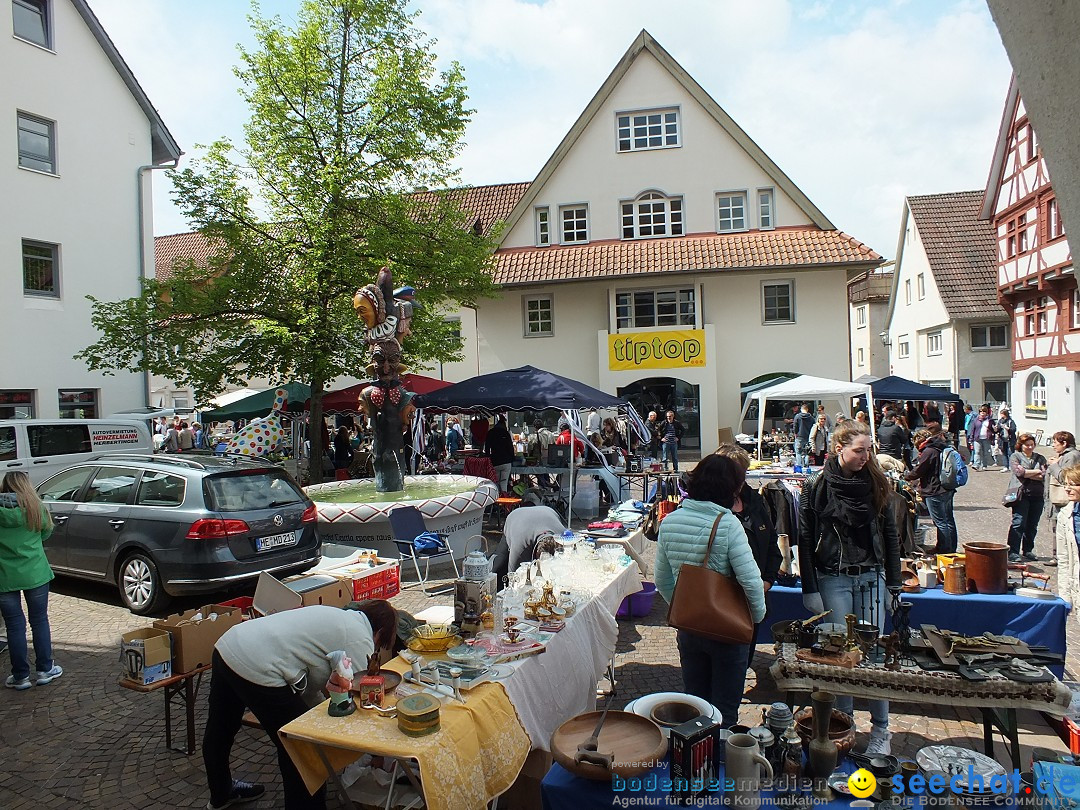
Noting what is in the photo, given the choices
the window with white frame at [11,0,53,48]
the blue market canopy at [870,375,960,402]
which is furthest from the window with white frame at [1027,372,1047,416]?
the window with white frame at [11,0,53,48]

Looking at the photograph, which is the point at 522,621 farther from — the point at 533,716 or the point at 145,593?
the point at 145,593

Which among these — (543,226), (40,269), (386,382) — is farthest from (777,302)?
(40,269)

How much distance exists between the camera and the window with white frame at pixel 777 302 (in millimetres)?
23703

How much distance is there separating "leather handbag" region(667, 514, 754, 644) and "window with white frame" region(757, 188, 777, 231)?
2207 centimetres

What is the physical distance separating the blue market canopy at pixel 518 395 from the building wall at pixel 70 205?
1007 cm

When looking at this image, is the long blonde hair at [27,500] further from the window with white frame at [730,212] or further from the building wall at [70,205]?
the window with white frame at [730,212]

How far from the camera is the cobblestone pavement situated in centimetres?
432

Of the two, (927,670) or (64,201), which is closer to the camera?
(927,670)

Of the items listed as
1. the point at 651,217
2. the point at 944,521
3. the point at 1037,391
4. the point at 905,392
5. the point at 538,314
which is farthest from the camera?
the point at 1037,391

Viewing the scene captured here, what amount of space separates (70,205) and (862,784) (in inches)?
830

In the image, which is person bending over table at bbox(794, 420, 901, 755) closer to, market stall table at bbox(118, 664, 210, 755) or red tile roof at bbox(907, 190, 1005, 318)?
market stall table at bbox(118, 664, 210, 755)

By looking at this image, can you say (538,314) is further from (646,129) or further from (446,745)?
(446,745)

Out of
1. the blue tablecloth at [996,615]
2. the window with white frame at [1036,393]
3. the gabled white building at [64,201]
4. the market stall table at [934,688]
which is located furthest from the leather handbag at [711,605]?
the window with white frame at [1036,393]

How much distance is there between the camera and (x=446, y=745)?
3086 millimetres
